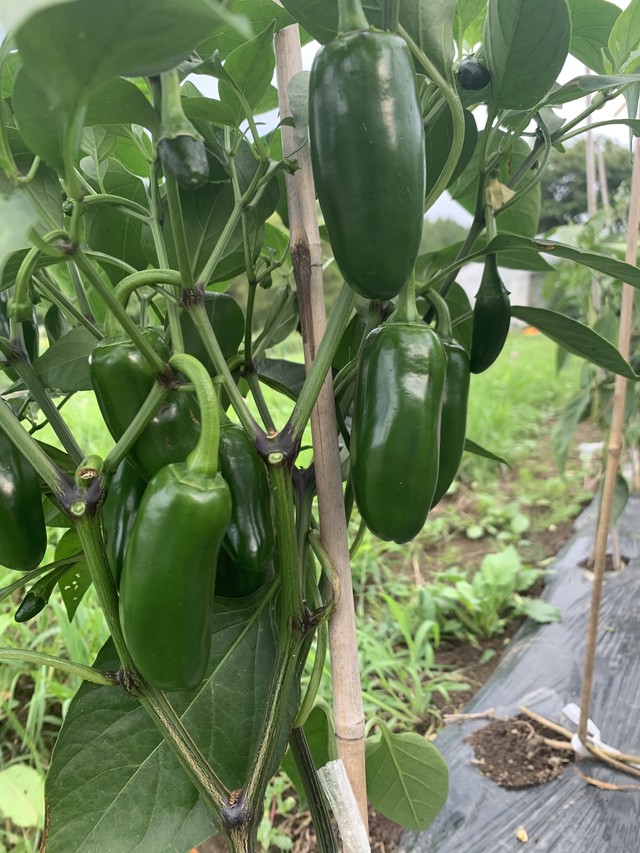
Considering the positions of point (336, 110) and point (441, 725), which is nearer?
point (336, 110)

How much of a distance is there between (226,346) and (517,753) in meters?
1.02

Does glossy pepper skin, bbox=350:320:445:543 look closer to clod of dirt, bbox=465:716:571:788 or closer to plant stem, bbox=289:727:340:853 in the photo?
plant stem, bbox=289:727:340:853

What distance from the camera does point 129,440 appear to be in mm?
356

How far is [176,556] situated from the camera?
32 centimetres

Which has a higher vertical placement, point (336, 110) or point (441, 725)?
point (336, 110)

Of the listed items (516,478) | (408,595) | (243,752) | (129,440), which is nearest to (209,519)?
(129,440)

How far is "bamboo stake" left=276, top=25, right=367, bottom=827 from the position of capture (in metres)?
0.44

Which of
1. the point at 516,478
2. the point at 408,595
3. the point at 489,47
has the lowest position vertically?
the point at 516,478

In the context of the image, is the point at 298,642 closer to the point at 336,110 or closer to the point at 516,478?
the point at 336,110

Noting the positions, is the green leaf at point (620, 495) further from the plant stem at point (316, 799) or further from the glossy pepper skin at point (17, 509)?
the glossy pepper skin at point (17, 509)

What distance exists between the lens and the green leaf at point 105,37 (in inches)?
9.0

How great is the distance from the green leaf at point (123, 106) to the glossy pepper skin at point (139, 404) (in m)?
0.12

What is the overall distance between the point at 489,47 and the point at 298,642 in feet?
1.23

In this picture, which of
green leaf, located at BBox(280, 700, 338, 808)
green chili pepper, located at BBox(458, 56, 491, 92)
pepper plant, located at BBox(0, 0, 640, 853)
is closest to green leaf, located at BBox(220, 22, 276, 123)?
pepper plant, located at BBox(0, 0, 640, 853)
